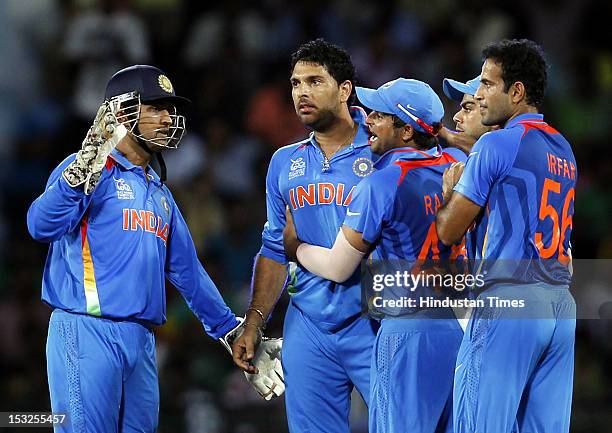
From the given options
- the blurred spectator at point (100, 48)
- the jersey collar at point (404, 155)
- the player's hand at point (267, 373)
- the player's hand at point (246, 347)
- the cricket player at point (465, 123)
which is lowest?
the player's hand at point (267, 373)

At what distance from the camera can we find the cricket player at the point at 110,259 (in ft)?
18.2

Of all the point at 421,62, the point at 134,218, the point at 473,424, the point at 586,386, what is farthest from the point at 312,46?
the point at 421,62

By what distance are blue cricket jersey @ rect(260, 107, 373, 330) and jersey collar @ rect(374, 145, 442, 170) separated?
338mm

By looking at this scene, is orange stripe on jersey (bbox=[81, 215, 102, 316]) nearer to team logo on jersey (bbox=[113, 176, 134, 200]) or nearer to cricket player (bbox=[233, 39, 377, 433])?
team logo on jersey (bbox=[113, 176, 134, 200])

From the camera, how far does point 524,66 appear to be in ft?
17.7

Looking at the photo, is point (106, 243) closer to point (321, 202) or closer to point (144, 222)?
point (144, 222)

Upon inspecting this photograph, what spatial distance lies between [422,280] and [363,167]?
84 cm

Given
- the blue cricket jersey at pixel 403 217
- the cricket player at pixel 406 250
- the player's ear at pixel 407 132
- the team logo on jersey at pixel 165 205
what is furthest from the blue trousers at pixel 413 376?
the team logo on jersey at pixel 165 205

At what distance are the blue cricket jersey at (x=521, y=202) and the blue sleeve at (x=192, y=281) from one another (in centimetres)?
168

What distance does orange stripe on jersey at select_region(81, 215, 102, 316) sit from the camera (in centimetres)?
563

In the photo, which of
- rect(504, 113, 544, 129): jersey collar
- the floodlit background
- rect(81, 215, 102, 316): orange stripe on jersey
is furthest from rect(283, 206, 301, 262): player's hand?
the floodlit background

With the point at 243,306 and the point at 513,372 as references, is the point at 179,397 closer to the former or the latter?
the point at 243,306

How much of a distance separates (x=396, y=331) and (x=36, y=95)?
6.63 metres
